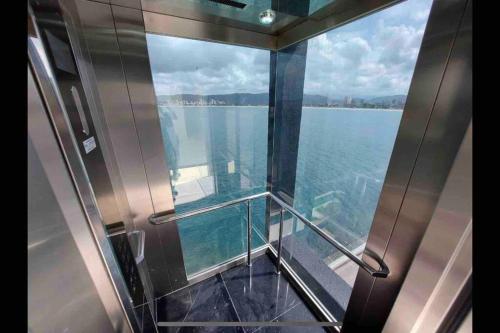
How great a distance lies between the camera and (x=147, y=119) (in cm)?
117

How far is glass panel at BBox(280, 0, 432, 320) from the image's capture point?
0.85 metres

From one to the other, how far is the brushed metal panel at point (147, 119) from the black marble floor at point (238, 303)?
265mm

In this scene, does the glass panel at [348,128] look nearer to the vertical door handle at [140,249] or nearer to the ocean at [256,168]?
the ocean at [256,168]

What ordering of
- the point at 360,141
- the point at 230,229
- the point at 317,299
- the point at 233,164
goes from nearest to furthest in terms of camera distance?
the point at 360,141 < the point at 317,299 < the point at 233,164 < the point at 230,229

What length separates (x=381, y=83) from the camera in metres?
0.94

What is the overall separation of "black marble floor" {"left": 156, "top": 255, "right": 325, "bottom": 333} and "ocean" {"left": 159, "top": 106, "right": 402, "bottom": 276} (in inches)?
8.6

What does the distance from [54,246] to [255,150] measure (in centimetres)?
161

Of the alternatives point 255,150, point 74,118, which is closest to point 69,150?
point 74,118

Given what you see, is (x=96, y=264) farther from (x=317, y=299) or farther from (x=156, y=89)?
(x=317, y=299)

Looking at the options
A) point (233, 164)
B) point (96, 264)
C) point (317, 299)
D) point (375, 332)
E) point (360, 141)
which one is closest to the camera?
point (96, 264)

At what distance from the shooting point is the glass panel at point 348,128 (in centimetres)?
85
